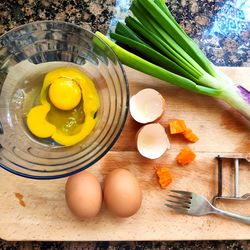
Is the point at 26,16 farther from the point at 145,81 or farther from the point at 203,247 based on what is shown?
the point at 203,247

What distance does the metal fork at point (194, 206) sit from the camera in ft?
4.22

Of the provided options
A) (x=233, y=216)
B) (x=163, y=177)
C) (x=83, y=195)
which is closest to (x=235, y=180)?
(x=233, y=216)

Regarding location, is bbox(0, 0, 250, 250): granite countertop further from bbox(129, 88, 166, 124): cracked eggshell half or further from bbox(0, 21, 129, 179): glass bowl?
bbox(129, 88, 166, 124): cracked eggshell half

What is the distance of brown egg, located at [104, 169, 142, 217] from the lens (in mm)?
1203

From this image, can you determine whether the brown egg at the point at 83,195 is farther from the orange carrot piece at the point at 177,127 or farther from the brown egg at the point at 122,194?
the orange carrot piece at the point at 177,127

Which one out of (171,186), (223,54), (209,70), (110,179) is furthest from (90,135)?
(223,54)

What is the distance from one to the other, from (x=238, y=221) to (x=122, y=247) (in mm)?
334

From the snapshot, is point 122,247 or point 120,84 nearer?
point 120,84

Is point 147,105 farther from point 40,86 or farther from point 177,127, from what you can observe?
point 40,86

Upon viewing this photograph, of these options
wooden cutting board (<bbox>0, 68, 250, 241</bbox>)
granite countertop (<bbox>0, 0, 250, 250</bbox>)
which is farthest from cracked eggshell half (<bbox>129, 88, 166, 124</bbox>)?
granite countertop (<bbox>0, 0, 250, 250</bbox>)

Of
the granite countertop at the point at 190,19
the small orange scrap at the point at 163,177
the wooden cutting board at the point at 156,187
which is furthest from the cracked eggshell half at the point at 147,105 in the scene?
the granite countertop at the point at 190,19

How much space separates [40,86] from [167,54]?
0.36m

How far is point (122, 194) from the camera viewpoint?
3.94ft

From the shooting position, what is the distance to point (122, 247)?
136cm
